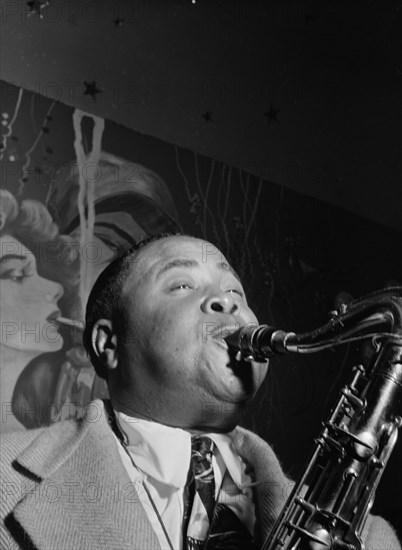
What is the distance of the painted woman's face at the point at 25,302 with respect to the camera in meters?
1.63

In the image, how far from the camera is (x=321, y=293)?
2.29 meters

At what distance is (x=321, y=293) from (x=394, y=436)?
1.60 metres

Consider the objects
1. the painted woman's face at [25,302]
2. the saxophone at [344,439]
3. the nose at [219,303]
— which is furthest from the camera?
the painted woman's face at [25,302]

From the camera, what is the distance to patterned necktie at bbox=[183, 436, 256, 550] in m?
0.75

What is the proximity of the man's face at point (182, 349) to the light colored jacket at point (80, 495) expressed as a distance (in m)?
0.08

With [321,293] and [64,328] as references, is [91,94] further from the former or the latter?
[321,293]

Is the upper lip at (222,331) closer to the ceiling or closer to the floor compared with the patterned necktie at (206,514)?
closer to the ceiling

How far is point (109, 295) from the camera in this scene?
865 mm

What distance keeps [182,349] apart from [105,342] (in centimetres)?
16

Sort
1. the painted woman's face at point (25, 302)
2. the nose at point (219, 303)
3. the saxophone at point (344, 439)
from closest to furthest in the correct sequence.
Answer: the saxophone at point (344, 439) → the nose at point (219, 303) → the painted woman's face at point (25, 302)

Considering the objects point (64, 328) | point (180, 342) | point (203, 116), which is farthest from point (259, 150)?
point (180, 342)

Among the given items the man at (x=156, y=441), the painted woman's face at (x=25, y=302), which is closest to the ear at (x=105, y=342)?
the man at (x=156, y=441)

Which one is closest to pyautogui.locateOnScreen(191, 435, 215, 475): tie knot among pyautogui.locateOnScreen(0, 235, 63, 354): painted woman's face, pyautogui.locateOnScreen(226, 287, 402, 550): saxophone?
pyautogui.locateOnScreen(226, 287, 402, 550): saxophone

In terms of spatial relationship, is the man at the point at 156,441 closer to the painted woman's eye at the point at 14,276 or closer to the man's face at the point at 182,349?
the man's face at the point at 182,349
